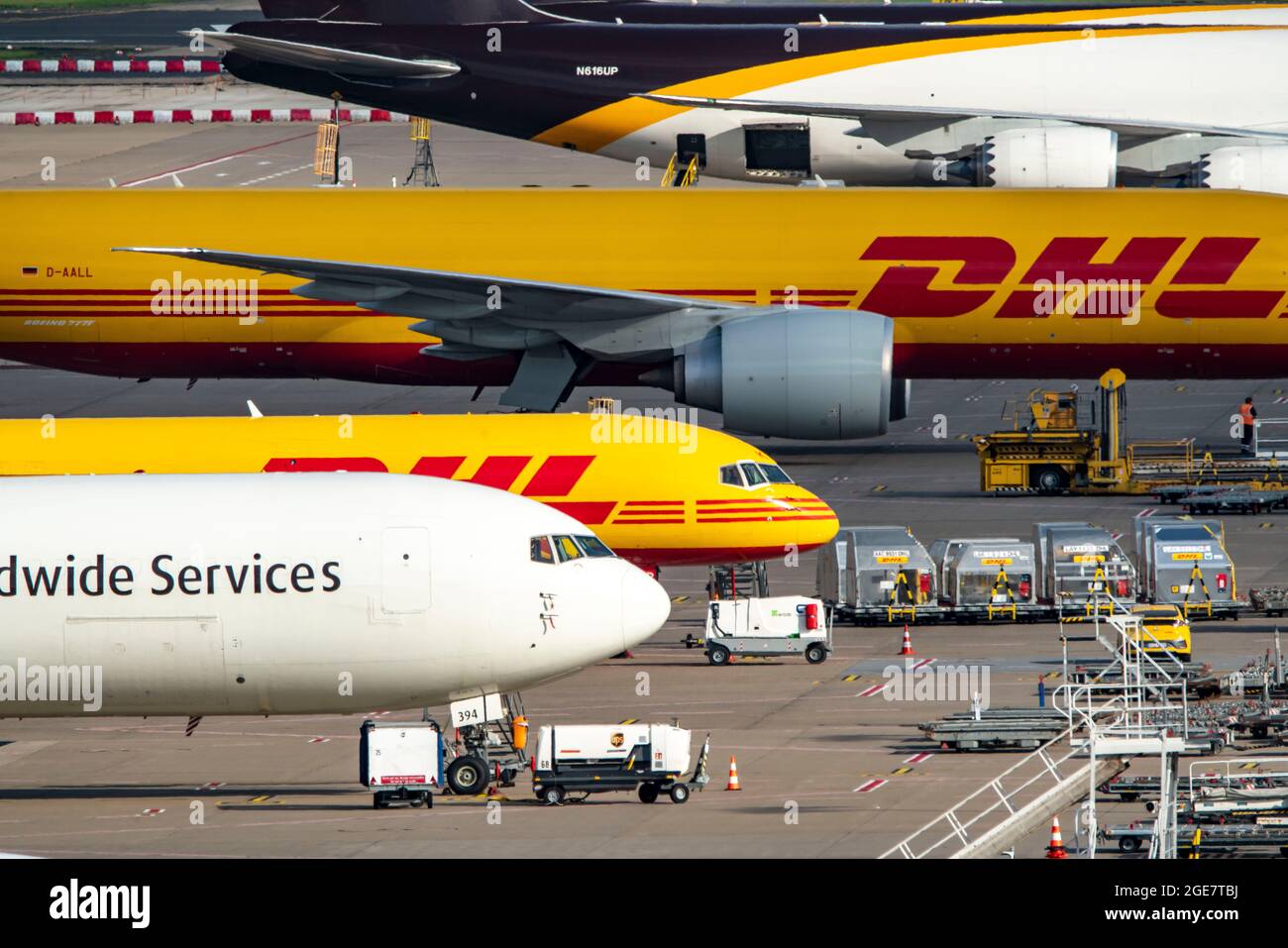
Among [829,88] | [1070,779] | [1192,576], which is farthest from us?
[829,88]

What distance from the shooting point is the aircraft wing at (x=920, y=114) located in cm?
6631

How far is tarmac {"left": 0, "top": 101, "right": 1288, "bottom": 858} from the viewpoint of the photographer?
30.2 metres

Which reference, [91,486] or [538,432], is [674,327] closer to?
[538,432]

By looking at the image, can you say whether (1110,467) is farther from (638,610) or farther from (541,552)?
(541,552)

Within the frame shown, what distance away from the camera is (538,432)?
138ft

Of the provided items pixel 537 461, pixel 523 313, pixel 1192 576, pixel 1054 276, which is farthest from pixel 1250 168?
pixel 537 461

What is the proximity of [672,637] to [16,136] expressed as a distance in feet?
234

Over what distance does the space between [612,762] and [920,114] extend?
3873cm

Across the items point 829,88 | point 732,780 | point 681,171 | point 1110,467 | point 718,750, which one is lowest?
point 732,780

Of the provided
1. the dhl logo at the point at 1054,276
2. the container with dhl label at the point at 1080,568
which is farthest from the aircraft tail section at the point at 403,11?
the container with dhl label at the point at 1080,568

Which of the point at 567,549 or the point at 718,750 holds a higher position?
the point at 567,549

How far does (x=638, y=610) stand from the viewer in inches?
1283

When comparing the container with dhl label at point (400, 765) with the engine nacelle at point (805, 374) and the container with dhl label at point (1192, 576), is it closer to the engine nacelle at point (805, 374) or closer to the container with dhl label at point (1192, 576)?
the container with dhl label at point (1192, 576)
